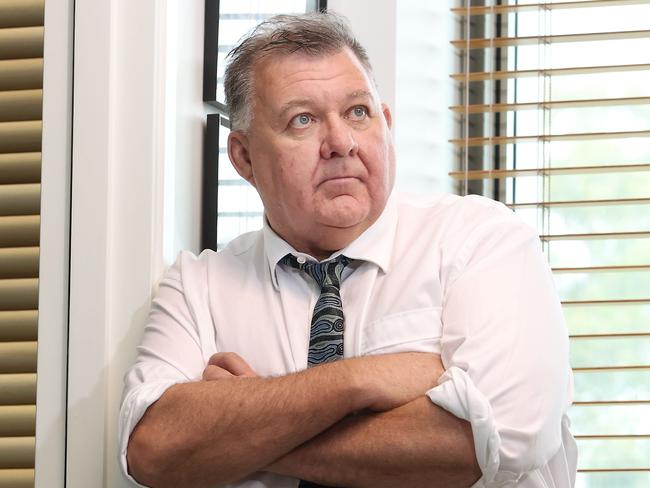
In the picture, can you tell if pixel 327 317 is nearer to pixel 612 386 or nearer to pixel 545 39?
pixel 612 386

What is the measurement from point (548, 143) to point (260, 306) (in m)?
1.04

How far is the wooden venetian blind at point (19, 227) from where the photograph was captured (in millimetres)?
1758

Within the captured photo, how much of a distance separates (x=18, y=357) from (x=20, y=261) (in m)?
0.16

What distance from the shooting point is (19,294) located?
176 centimetres

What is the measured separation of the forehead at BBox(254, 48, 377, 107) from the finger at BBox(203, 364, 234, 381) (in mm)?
433

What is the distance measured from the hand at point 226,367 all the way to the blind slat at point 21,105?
505 mm

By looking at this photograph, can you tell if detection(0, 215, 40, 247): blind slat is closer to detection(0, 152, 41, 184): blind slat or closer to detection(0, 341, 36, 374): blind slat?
detection(0, 152, 41, 184): blind slat

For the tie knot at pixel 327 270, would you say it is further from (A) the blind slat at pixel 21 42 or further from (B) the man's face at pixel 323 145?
(A) the blind slat at pixel 21 42

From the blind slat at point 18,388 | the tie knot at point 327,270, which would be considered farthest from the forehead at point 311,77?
the blind slat at point 18,388

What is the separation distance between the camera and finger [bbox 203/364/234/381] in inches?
62.1

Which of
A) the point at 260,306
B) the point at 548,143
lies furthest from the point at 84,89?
the point at 548,143

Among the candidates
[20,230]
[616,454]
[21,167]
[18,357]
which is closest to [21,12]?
[21,167]

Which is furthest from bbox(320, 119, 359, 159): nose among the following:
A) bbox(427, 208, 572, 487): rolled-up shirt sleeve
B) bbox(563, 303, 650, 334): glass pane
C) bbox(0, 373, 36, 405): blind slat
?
bbox(563, 303, 650, 334): glass pane

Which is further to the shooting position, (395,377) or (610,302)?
(610,302)
